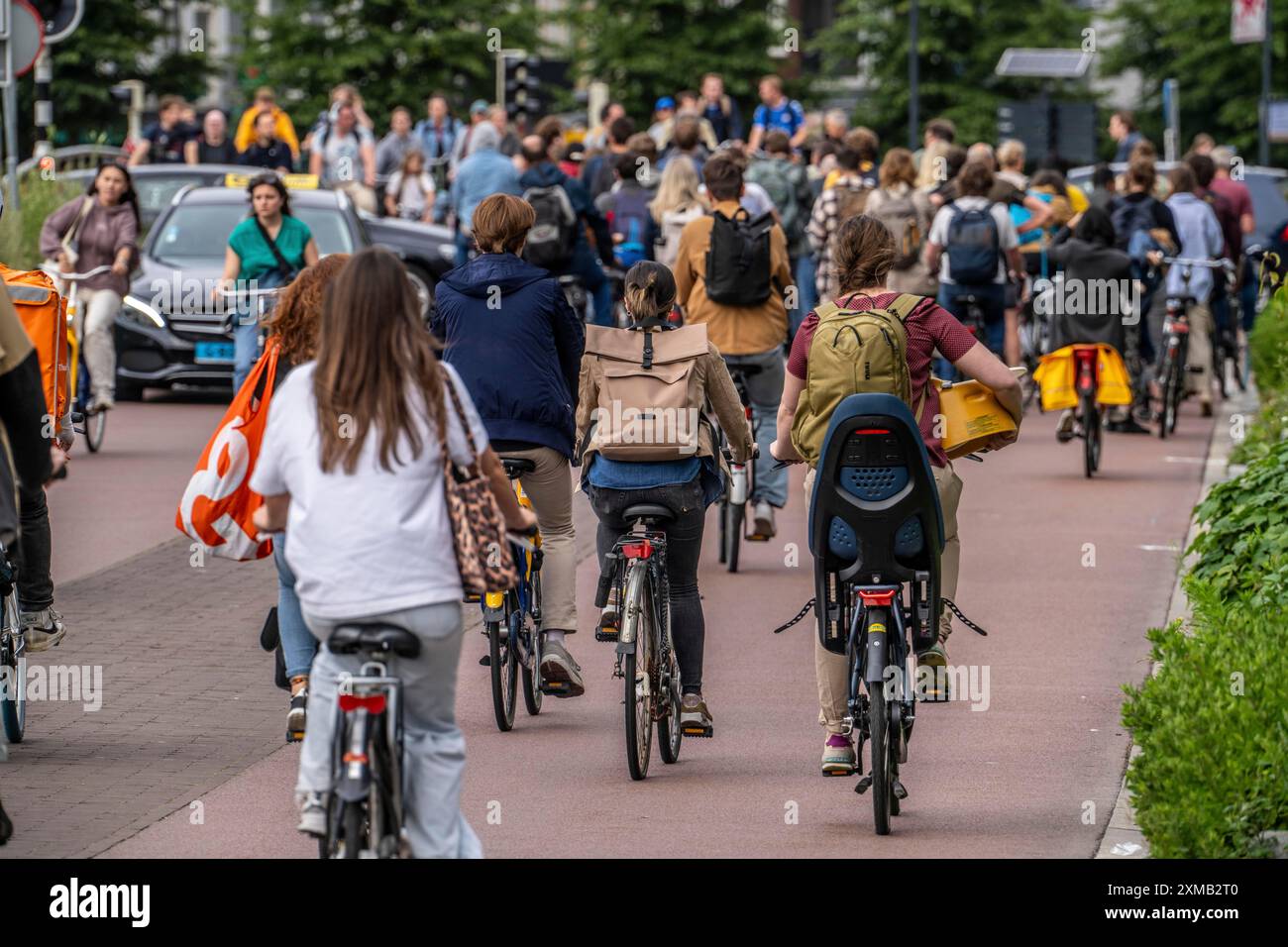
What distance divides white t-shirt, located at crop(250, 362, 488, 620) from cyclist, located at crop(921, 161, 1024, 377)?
1200cm

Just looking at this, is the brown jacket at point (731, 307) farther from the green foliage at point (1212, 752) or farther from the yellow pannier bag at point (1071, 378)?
the green foliage at point (1212, 752)

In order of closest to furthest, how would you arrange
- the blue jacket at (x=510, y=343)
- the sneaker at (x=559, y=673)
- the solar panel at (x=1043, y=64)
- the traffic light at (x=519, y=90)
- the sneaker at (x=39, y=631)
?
the blue jacket at (x=510, y=343)
the sneaker at (x=559, y=673)
the sneaker at (x=39, y=631)
the traffic light at (x=519, y=90)
the solar panel at (x=1043, y=64)

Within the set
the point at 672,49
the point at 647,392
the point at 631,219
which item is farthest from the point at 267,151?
the point at 672,49

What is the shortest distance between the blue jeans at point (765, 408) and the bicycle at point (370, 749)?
7168mm

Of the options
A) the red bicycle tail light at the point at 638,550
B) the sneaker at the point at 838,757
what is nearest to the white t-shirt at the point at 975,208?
the red bicycle tail light at the point at 638,550

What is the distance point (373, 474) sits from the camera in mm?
5387

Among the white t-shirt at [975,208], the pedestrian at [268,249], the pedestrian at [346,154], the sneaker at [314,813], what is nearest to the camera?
the sneaker at [314,813]

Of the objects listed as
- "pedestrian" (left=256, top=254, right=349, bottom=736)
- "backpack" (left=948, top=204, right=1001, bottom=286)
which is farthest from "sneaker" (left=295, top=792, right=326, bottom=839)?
"backpack" (left=948, top=204, right=1001, bottom=286)

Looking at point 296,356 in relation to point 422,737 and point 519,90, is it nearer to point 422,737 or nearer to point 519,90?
point 422,737

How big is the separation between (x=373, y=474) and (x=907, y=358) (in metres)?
2.65

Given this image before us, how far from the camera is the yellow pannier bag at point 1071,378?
1619 centimetres

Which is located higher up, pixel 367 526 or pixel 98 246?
pixel 98 246

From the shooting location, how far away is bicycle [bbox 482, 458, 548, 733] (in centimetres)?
865
